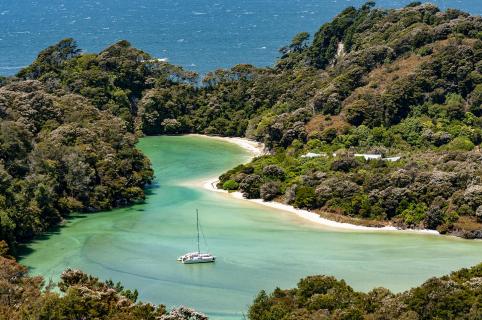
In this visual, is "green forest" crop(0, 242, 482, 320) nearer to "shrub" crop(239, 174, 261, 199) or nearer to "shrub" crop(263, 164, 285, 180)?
"shrub" crop(239, 174, 261, 199)

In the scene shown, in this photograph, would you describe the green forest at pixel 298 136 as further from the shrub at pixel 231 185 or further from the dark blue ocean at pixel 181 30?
the dark blue ocean at pixel 181 30

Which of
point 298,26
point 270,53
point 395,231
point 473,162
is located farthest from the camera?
point 298,26

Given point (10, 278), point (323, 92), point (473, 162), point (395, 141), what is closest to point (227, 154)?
point (323, 92)

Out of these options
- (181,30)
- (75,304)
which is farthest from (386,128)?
(181,30)

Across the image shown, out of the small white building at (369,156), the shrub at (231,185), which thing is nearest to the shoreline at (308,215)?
the shrub at (231,185)

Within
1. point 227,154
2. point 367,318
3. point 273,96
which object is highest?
point 273,96

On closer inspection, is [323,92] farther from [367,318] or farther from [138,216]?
[367,318]
